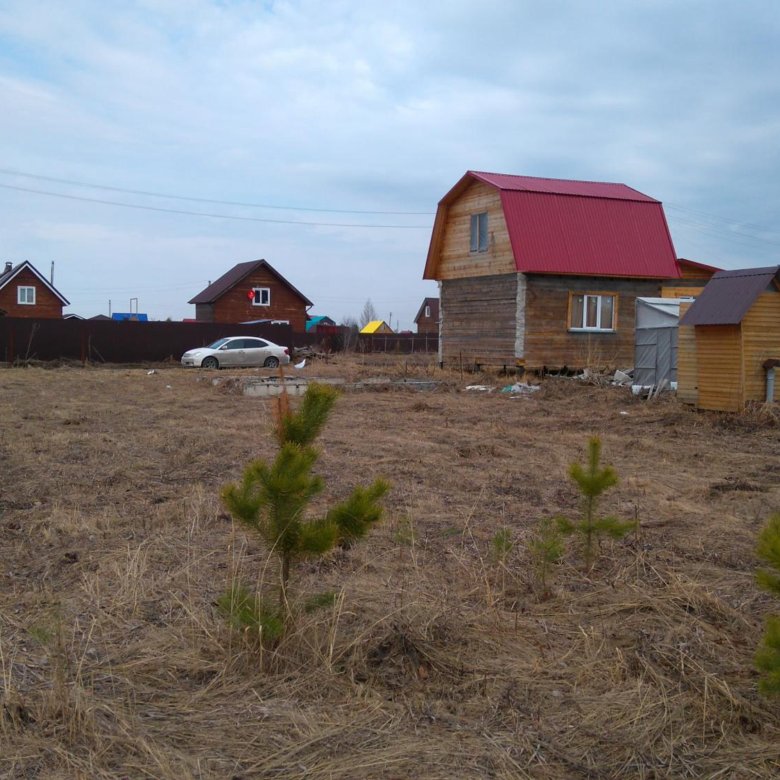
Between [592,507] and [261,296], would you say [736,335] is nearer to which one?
[592,507]

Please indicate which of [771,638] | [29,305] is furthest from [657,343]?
[29,305]

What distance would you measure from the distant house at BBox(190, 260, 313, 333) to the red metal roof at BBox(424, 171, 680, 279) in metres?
24.0

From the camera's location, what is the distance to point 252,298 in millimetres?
49000

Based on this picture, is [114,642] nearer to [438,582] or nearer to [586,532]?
[438,582]

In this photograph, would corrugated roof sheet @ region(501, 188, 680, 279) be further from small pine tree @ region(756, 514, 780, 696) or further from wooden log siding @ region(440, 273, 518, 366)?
small pine tree @ region(756, 514, 780, 696)

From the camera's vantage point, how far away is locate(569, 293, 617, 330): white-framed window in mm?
25062

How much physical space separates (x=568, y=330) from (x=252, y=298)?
27734mm

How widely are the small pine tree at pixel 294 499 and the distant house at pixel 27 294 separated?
157ft

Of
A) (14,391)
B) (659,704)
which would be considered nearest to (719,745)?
Result: (659,704)

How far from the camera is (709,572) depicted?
551cm

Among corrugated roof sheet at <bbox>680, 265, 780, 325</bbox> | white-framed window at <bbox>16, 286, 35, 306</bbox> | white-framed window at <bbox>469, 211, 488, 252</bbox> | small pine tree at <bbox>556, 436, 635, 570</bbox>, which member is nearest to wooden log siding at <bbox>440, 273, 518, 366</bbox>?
white-framed window at <bbox>469, 211, 488, 252</bbox>

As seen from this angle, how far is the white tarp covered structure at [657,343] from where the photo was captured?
18469 mm

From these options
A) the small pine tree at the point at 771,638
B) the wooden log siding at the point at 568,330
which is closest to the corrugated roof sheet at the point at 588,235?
the wooden log siding at the point at 568,330

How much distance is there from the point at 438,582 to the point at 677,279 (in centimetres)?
2306
